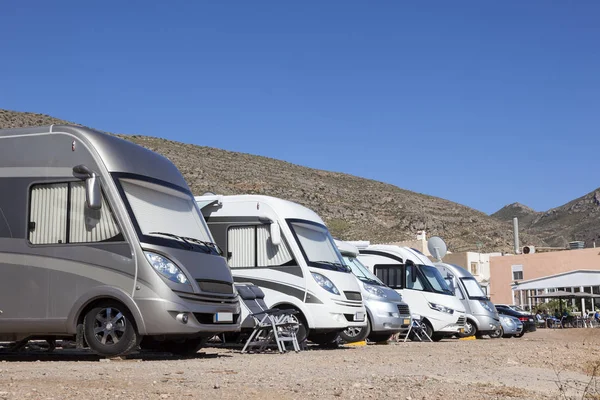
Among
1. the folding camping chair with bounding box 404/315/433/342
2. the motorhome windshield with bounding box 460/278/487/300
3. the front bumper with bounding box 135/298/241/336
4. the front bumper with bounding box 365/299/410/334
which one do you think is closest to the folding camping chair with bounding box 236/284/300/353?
the front bumper with bounding box 135/298/241/336

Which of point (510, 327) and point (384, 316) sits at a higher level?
point (384, 316)

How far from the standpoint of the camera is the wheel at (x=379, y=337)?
57.9 ft

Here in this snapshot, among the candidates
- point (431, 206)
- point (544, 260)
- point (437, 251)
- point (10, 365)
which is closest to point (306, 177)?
point (431, 206)

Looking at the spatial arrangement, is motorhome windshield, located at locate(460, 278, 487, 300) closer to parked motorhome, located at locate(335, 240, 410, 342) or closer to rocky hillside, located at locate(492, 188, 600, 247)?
parked motorhome, located at locate(335, 240, 410, 342)

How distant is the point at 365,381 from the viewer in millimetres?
7824

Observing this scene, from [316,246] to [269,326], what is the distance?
220cm

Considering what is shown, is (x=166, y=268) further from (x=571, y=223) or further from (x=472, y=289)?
(x=571, y=223)

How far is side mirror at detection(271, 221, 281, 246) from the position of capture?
14406mm

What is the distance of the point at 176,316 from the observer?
34.2 feet

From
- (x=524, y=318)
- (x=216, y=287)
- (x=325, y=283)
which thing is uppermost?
(x=325, y=283)

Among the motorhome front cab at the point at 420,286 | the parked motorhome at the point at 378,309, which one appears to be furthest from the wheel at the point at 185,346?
the motorhome front cab at the point at 420,286

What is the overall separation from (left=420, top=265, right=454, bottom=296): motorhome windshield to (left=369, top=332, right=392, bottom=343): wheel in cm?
277

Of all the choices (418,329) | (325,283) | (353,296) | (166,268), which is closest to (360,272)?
(353,296)

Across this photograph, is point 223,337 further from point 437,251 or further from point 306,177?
point 306,177
